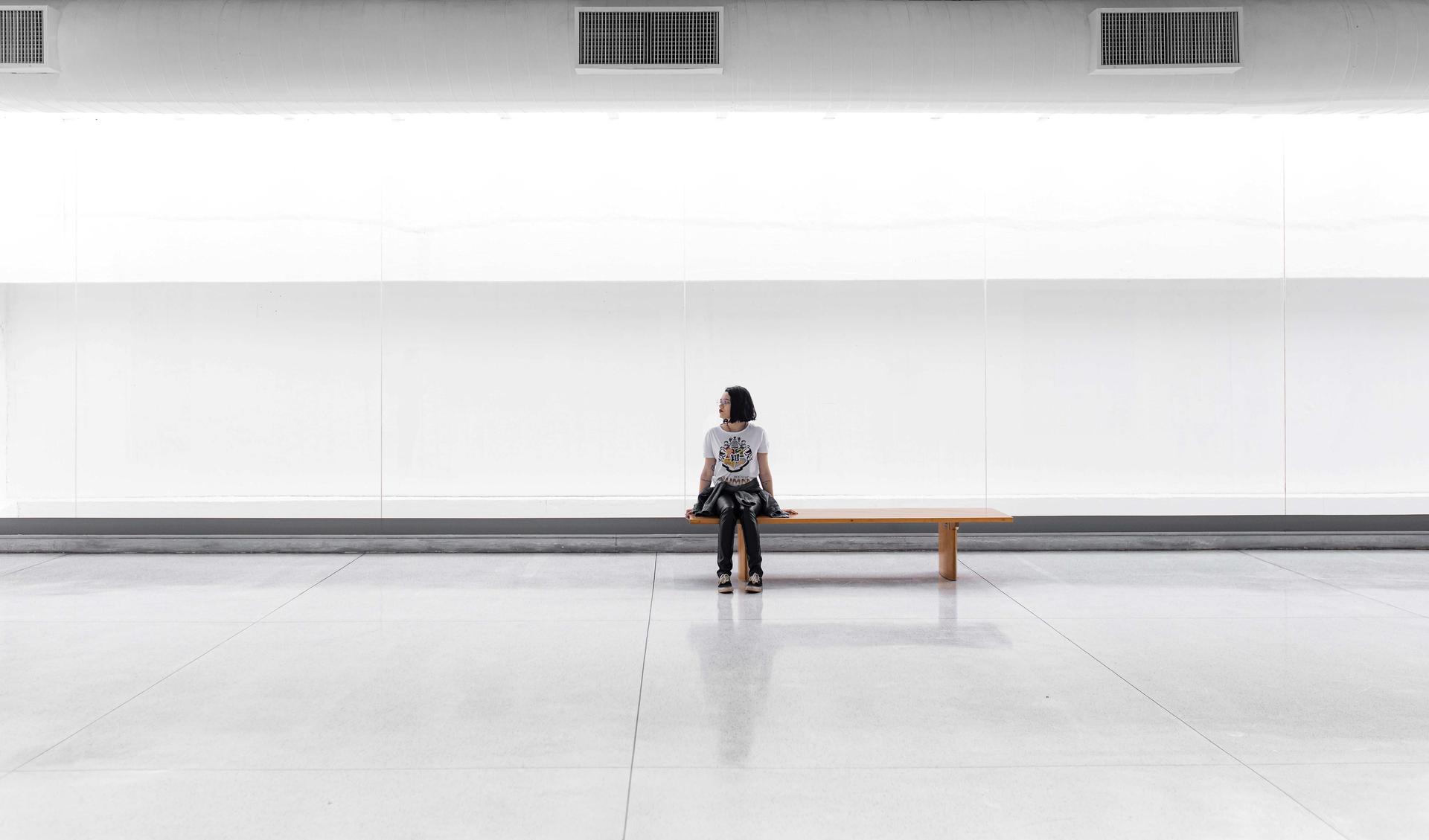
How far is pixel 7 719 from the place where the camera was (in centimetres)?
386

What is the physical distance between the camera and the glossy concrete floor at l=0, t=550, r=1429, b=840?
9.79ft

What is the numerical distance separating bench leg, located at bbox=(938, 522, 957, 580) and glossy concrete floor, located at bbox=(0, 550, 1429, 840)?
8.4 inches

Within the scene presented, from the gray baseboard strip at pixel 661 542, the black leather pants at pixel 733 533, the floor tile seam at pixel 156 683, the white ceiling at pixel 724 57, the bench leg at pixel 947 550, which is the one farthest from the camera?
the gray baseboard strip at pixel 661 542

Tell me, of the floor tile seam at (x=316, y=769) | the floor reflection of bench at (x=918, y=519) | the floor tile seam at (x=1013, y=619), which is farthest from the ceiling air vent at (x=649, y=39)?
the floor tile seam at (x=316, y=769)

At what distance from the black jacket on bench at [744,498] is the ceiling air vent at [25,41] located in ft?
17.5

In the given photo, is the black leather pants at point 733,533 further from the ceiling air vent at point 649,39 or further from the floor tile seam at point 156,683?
the ceiling air vent at point 649,39

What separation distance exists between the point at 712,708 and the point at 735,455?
3.17 metres

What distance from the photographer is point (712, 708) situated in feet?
13.2

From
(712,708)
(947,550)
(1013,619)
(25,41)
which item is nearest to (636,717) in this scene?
(712,708)

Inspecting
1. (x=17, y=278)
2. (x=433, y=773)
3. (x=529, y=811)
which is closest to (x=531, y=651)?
(x=433, y=773)

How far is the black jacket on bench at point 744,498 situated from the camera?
6.84 m

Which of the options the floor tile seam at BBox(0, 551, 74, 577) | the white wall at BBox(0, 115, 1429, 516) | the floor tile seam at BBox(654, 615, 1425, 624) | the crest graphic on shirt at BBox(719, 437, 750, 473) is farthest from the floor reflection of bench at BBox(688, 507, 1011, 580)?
the floor tile seam at BBox(0, 551, 74, 577)

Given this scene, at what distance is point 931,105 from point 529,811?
5.55 meters

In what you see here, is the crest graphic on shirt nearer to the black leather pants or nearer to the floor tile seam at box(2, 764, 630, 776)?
the black leather pants
